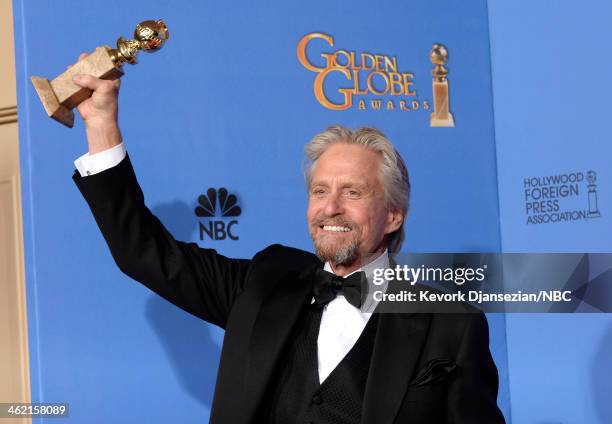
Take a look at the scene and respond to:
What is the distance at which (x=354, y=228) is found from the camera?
246 cm

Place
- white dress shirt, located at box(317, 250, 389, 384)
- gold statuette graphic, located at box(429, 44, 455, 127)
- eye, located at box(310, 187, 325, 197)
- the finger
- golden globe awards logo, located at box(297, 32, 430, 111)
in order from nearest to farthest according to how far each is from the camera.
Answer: the finger < white dress shirt, located at box(317, 250, 389, 384) < eye, located at box(310, 187, 325, 197) < golden globe awards logo, located at box(297, 32, 430, 111) < gold statuette graphic, located at box(429, 44, 455, 127)

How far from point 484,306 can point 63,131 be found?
194 cm

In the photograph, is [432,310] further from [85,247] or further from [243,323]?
[85,247]

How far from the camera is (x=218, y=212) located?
352cm

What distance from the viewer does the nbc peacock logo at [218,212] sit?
11.5 feet

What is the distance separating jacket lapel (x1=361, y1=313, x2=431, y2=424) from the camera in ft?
7.36

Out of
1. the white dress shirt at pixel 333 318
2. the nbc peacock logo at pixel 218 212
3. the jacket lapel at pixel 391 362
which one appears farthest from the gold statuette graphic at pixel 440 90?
the jacket lapel at pixel 391 362

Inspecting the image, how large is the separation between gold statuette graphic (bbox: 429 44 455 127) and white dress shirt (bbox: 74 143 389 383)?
5.17 feet

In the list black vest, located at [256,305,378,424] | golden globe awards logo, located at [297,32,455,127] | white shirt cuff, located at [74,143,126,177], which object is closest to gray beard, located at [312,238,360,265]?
black vest, located at [256,305,378,424]

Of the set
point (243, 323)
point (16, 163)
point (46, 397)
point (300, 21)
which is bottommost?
point (46, 397)

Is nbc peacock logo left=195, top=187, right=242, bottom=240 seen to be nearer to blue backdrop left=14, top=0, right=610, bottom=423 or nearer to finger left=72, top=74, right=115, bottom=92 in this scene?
blue backdrop left=14, top=0, right=610, bottom=423

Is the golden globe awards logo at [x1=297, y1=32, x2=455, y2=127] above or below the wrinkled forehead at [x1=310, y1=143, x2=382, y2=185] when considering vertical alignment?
above

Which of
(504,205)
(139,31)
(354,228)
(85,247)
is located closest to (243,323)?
(354,228)

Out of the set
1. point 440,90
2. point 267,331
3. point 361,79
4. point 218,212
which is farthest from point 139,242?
point 440,90
